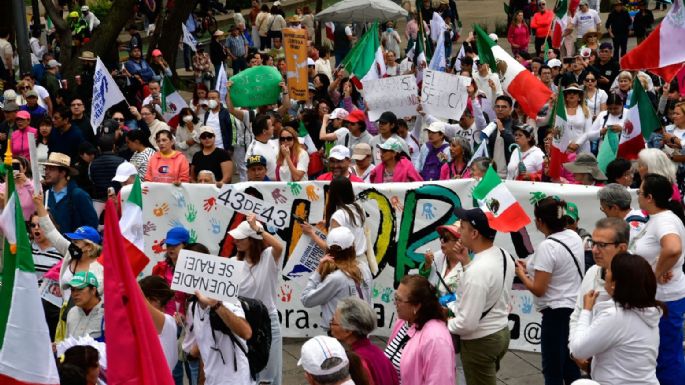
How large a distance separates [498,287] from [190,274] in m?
1.81

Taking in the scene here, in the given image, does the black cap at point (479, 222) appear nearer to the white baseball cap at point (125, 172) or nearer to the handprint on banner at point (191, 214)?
the handprint on banner at point (191, 214)

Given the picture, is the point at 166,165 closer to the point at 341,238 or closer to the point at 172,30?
the point at 341,238

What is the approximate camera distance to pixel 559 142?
1104 cm

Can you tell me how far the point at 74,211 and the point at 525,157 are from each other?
4.24 m

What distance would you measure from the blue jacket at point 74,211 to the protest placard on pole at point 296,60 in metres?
5.03

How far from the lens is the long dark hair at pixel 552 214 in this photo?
23.6 feet

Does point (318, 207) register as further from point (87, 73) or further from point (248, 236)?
point (87, 73)

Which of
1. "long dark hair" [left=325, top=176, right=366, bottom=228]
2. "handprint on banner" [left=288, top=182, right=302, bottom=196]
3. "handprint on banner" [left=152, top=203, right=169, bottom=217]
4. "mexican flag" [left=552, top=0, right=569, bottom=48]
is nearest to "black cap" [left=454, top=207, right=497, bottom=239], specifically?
"long dark hair" [left=325, top=176, right=366, bottom=228]

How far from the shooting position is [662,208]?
23.2 ft

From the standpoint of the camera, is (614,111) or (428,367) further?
(614,111)

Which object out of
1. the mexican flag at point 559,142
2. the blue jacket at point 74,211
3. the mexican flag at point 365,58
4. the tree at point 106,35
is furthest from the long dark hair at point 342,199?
the tree at point 106,35

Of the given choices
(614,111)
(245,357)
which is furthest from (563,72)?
(245,357)

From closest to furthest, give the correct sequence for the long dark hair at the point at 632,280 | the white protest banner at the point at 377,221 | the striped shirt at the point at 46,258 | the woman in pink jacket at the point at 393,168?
the long dark hair at the point at 632,280
the striped shirt at the point at 46,258
the white protest banner at the point at 377,221
the woman in pink jacket at the point at 393,168

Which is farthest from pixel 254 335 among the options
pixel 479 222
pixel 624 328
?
pixel 624 328
